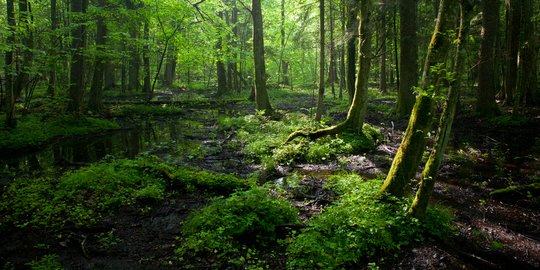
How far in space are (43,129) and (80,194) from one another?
8056mm

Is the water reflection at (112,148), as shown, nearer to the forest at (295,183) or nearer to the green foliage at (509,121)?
the forest at (295,183)

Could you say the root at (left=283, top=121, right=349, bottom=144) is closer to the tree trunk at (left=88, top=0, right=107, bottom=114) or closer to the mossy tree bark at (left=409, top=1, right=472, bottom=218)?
the mossy tree bark at (left=409, top=1, right=472, bottom=218)

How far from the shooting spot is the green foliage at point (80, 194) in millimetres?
6375

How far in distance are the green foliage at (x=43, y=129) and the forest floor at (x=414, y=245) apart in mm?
6615

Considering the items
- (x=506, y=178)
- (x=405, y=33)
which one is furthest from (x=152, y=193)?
(x=405, y=33)

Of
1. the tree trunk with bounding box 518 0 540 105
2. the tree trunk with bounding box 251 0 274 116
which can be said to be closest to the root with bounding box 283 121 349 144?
the tree trunk with bounding box 251 0 274 116

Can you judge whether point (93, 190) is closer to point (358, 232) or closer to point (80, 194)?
point (80, 194)

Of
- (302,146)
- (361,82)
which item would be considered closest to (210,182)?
(302,146)

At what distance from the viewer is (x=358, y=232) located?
5.35 metres

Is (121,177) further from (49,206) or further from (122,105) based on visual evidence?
(122,105)

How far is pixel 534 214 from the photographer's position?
6.66m

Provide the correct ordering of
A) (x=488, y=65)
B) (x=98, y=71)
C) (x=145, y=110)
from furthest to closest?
(x=145, y=110) < (x=98, y=71) < (x=488, y=65)

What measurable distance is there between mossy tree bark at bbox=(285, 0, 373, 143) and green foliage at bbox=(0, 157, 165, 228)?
5.57m

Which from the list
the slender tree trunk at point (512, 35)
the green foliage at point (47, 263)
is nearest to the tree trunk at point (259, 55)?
the slender tree trunk at point (512, 35)
